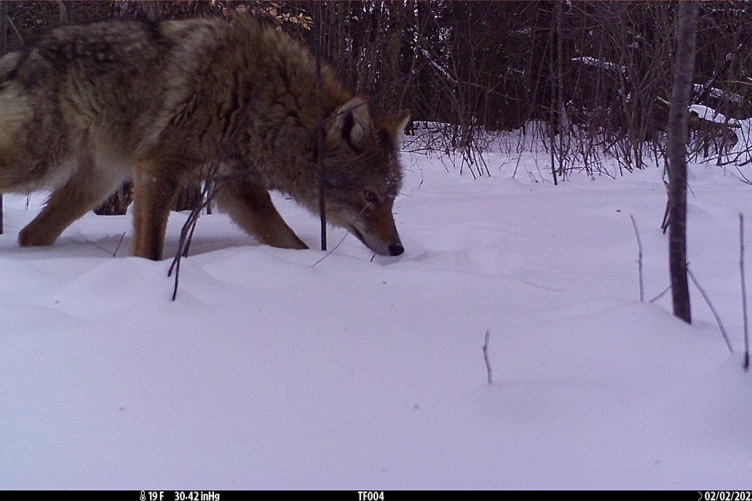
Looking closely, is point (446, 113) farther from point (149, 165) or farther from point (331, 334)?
point (331, 334)

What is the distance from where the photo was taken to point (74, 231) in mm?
5066

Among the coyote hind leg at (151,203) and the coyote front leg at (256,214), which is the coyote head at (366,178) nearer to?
the coyote front leg at (256,214)

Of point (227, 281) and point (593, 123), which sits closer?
point (227, 281)

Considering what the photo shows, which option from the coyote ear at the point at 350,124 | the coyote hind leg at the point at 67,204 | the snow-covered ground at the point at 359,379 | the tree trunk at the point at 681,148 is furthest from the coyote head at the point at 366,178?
the tree trunk at the point at 681,148

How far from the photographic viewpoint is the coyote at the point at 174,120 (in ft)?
12.8

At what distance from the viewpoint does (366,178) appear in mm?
4410

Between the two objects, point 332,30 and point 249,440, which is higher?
point 332,30

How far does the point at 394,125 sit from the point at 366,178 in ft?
1.42

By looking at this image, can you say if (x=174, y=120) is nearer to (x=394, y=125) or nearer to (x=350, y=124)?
(x=350, y=124)

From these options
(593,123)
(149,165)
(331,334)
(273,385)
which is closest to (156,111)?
(149,165)

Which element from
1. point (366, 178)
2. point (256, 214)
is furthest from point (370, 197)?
point (256, 214)

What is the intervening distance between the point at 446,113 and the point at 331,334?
41.0 ft

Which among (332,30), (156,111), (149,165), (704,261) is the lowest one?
(704,261)

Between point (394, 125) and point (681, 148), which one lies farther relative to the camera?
point (394, 125)
